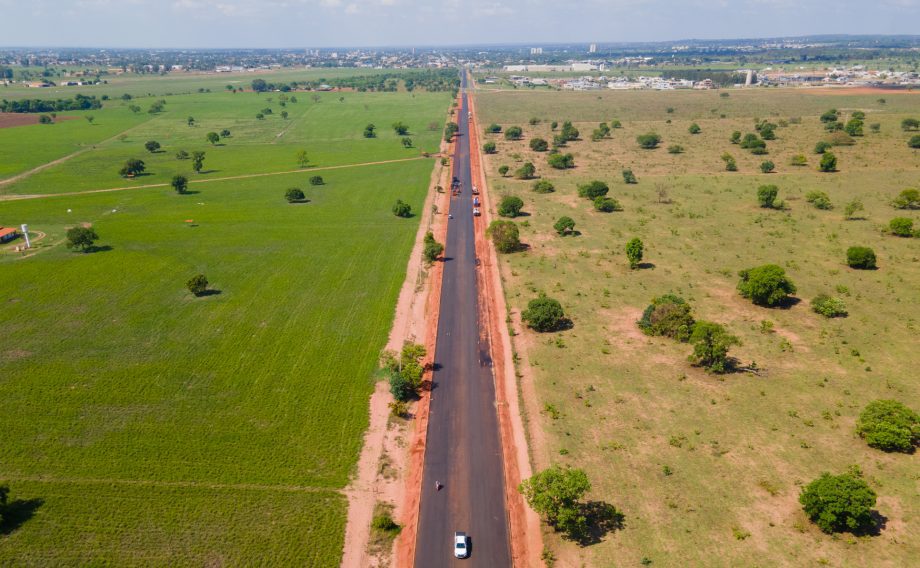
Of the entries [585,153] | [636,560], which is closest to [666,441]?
[636,560]

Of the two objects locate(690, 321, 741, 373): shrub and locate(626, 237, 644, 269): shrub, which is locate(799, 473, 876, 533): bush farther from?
locate(626, 237, 644, 269): shrub

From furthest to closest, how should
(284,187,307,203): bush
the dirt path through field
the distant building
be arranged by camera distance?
1. the dirt path through field
2. (284,187,307,203): bush
3. the distant building

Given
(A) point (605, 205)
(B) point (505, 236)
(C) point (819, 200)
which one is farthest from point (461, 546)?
(C) point (819, 200)

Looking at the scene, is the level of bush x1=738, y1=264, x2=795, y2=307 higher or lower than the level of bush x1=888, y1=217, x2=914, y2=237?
lower

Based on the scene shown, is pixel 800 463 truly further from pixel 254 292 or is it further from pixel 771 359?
pixel 254 292

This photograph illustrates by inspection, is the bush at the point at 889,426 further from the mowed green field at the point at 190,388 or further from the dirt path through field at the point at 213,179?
the dirt path through field at the point at 213,179

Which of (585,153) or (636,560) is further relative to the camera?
(585,153)

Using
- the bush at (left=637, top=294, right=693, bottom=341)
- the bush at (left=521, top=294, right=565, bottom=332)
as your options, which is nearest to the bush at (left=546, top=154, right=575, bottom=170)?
the bush at (left=637, top=294, right=693, bottom=341)

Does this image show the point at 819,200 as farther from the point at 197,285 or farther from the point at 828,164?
the point at 197,285
